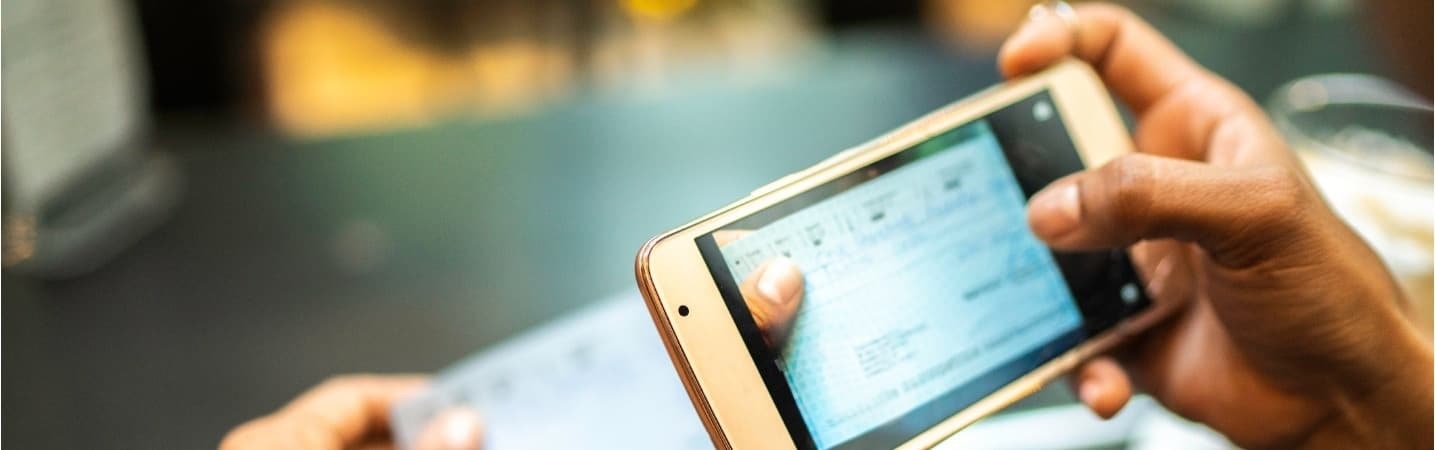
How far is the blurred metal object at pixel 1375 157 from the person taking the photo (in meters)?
0.56

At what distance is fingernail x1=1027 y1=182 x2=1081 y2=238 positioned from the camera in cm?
41

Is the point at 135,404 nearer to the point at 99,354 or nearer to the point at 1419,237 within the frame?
the point at 99,354

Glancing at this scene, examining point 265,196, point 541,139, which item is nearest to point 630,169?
point 541,139

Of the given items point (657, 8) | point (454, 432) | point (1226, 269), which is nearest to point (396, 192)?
point (454, 432)

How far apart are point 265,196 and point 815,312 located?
0.47 meters

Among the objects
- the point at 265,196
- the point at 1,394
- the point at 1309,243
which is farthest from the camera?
the point at 265,196

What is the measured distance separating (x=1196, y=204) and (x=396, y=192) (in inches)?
20.6

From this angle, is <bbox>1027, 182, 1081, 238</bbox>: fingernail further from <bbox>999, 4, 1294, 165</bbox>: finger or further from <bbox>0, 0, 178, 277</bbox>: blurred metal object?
<bbox>0, 0, 178, 277</bbox>: blurred metal object

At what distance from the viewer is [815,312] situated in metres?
0.40

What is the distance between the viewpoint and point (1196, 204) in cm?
38

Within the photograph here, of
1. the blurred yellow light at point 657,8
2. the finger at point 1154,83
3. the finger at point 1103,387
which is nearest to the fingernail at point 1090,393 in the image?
the finger at point 1103,387

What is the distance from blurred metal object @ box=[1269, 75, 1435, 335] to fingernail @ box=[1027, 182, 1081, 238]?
0.18 metres

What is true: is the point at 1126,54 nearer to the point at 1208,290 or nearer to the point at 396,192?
the point at 1208,290

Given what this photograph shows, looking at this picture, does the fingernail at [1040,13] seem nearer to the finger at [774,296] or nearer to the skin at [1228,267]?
the skin at [1228,267]
